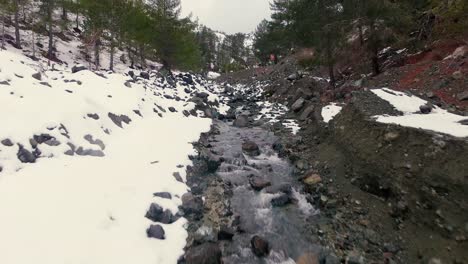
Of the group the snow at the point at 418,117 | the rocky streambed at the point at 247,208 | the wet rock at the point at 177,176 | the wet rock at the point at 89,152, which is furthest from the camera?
the wet rock at the point at 177,176

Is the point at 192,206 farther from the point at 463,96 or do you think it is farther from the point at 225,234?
the point at 463,96

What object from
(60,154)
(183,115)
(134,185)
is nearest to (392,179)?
(134,185)

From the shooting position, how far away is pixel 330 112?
1577cm

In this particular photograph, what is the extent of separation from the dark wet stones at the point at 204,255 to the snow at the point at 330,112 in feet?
31.9

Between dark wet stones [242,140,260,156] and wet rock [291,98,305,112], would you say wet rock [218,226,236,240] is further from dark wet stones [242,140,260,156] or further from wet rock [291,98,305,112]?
wet rock [291,98,305,112]

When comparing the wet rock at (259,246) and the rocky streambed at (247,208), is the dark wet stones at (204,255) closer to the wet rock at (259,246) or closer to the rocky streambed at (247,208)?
the rocky streambed at (247,208)

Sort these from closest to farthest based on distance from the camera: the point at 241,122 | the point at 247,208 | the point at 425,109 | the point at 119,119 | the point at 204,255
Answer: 1. the point at 204,255
2. the point at 247,208
3. the point at 425,109
4. the point at 119,119
5. the point at 241,122

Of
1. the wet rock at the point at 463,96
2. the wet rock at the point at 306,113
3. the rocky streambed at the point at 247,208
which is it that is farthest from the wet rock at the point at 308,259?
the wet rock at the point at 306,113

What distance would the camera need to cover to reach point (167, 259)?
696 centimetres

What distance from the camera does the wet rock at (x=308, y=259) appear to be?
7452 mm

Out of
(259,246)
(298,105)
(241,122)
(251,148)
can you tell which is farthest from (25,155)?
(298,105)

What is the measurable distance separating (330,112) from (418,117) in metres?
5.62

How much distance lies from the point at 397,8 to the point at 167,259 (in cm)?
1902

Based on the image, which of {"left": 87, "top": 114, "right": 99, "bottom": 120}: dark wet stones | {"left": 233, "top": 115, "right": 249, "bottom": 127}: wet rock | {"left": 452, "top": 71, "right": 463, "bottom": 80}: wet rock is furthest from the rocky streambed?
{"left": 452, "top": 71, "right": 463, "bottom": 80}: wet rock
